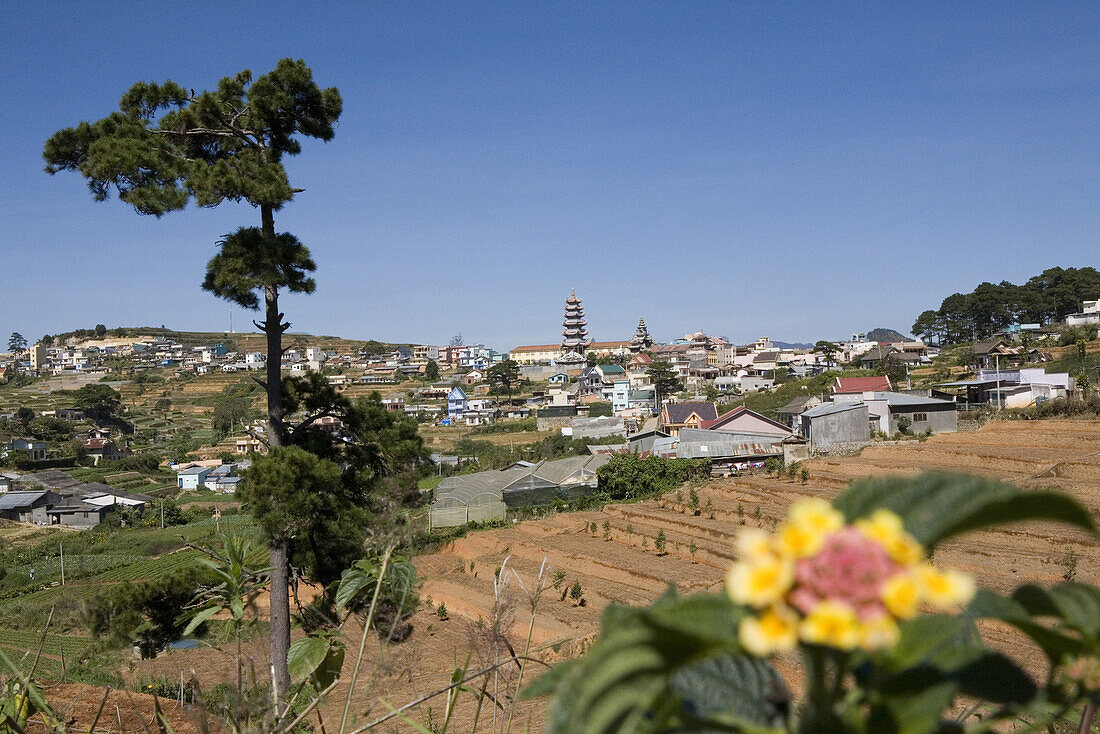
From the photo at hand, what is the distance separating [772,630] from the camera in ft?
1.16

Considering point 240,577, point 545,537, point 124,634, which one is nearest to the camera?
point 240,577

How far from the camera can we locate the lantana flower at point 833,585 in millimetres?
346

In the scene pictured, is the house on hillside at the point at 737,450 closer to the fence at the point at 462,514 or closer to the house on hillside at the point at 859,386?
the house on hillside at the point at 859,386

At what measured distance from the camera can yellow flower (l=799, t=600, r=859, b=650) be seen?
1.12 ft

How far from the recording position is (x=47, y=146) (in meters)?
7.06

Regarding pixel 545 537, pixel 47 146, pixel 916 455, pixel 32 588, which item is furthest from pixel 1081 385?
pixel 32 588

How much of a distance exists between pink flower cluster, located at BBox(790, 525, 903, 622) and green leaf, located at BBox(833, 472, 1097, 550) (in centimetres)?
8

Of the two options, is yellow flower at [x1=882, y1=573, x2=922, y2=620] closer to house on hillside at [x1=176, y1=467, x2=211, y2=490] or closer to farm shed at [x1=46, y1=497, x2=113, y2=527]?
farm shed at [x1=46, y1=497, x2=113, y2=527]

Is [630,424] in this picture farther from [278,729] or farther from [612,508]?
[278,729]

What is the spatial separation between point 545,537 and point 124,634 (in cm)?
1243

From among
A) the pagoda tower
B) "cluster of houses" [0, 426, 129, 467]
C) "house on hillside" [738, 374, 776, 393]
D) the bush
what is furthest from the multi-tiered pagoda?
the bush

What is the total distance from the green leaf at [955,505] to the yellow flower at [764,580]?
0.40 ft

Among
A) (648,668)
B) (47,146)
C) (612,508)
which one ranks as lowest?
(612,508)

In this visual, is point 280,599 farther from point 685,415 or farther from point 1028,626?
point 685,415
